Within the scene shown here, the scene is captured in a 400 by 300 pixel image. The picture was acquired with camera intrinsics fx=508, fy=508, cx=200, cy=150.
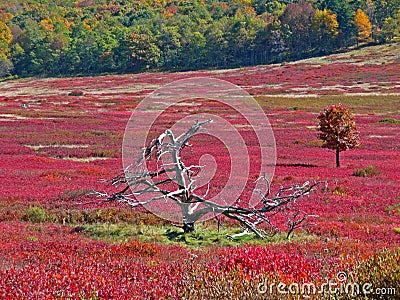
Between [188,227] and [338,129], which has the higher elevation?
[338,129]

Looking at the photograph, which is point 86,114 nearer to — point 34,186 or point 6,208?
point 34,186

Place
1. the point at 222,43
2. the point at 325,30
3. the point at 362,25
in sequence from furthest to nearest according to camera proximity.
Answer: the point at 222,43, the point at 325,30, the point at 362,25

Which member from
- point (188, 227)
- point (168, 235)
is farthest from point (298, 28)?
point (168, 235)

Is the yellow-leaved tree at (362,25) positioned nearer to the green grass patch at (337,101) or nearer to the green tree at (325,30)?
the green tree at (325,30)

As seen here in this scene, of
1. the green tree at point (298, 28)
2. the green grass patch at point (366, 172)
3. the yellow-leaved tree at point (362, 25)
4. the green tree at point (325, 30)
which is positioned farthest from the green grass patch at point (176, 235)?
the green tree at point (298, 28)

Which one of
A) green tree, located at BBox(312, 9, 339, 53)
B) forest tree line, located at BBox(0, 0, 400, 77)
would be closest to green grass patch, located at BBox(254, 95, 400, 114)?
green tree, located at BBox(312, 9, 339, 53)

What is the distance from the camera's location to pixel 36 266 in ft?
25.3

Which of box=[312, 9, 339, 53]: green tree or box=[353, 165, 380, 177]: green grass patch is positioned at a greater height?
box=[312, 9, 339, 53]: green tree

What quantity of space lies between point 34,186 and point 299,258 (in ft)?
48.8

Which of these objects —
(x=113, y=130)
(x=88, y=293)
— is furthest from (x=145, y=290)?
(x=113, y=130)

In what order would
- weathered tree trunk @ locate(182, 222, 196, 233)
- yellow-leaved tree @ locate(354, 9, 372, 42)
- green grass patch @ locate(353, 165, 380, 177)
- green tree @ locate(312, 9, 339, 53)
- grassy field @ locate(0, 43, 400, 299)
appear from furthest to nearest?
green tree @ locate(312, 9, 339, 53)
yellow-leaved tree @ locate(354, 9, 372, 42)
green grass patch @ locate(353, 165, 380, 177)
weathered tree trunk @ locate(182, 222, 196, 233)
grassy field @ locate(0, 43, 400, 299)

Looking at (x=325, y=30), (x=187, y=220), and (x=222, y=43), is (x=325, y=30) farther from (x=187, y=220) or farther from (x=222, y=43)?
(x=187, y=220)

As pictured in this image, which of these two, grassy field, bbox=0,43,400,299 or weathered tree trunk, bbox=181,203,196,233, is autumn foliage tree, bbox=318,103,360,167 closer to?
grassy field, bbox=0,43,400,299

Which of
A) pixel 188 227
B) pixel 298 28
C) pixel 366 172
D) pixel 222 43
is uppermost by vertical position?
pixel 298 28
